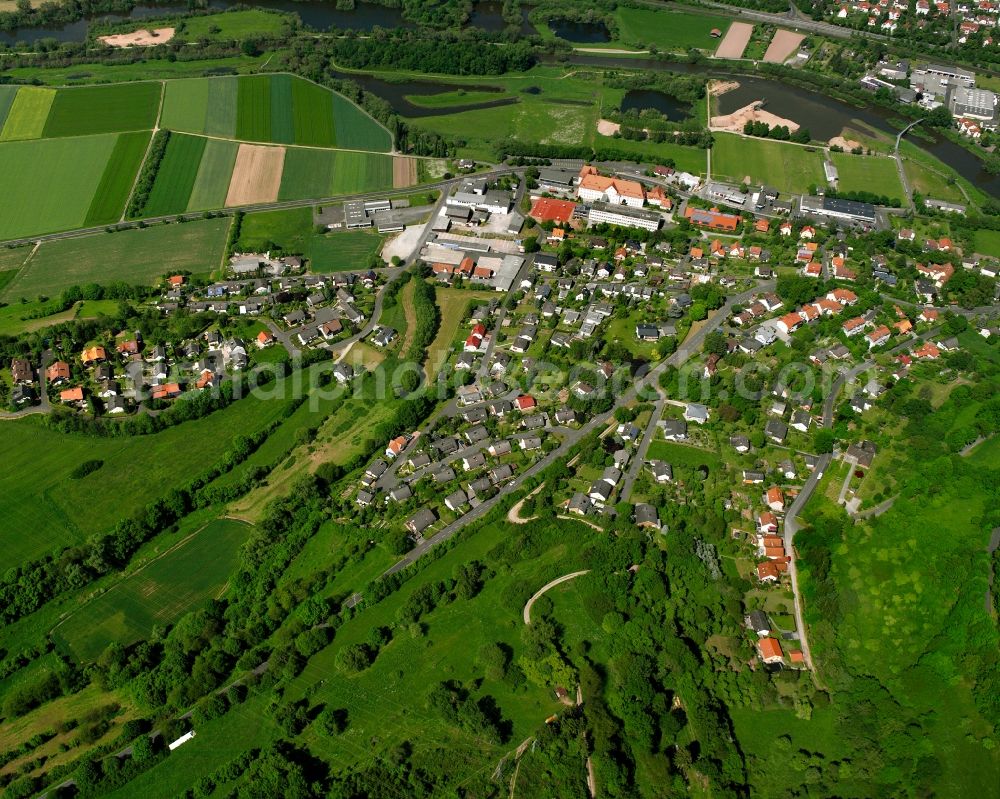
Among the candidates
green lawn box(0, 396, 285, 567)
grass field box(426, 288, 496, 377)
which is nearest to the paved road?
grass field box(426, 288, 496, 377)

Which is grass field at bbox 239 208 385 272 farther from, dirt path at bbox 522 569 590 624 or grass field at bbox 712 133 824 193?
grass field at bbox 712 133 824 193

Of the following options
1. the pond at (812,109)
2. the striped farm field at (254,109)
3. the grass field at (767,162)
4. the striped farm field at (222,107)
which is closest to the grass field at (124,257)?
the striped farm field at (254,109)

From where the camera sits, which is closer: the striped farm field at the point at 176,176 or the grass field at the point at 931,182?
the striped farm field at the point at 176,176

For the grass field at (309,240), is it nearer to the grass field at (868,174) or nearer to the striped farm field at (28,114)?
the striped farm field at (28,114)

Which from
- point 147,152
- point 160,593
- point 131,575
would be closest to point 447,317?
point 160,593

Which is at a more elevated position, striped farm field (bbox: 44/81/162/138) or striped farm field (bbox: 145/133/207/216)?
striped farm field (bbox: 44/81/162/138)

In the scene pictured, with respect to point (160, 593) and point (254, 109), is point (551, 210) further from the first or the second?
point (160, 593)
